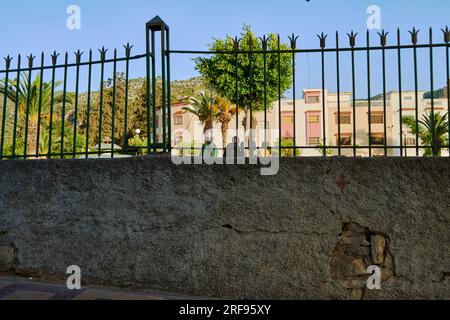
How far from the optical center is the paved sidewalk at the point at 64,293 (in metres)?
3.33

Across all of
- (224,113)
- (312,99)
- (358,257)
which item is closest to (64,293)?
(358,257)

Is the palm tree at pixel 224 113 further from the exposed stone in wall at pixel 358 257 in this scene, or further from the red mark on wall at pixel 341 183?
the exposed stone in wall at pixel 358 257

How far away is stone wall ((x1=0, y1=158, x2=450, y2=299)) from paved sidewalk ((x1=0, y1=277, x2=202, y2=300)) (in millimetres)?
128

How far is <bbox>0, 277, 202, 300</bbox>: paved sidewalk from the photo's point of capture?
3.33 metres

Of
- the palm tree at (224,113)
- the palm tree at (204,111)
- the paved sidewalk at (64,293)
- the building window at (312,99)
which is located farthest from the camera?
the building window at (312,99)

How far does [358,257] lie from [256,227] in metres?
0.93

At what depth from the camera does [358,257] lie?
3.38 metres

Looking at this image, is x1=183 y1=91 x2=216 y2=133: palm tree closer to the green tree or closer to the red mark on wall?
the green tree

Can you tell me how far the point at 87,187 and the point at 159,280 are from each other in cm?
116

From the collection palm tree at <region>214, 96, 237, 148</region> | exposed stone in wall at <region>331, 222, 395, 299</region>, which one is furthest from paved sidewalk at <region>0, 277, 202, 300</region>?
palm tree at <region>214, 96, 237, 148</region>

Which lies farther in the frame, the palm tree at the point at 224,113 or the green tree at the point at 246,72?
the palm tree at the point at 224,113

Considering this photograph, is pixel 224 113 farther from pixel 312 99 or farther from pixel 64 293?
pixel 312 99

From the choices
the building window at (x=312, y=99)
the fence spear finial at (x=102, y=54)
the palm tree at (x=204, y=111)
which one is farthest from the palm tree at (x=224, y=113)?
the building window at (x=312, y=99)
